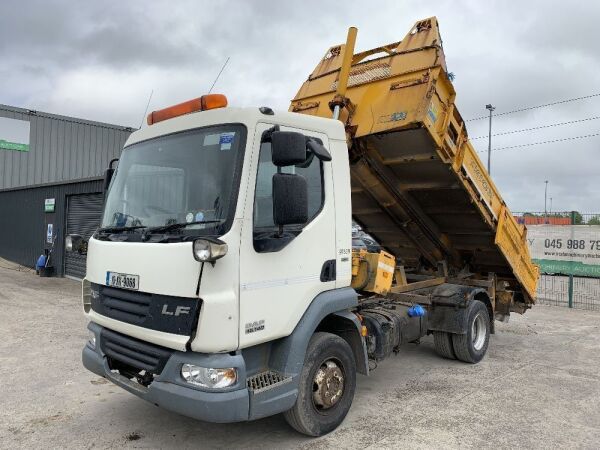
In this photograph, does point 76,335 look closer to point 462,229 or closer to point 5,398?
point 5,398

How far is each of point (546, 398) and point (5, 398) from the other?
222 inches

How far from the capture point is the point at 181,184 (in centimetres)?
361

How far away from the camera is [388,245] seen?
24.6ft

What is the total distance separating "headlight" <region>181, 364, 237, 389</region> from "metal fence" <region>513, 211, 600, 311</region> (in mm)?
9311

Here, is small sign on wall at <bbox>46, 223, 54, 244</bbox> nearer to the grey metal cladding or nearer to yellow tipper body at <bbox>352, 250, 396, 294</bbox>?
the grey metal cladding

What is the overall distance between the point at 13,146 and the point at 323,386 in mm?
23005

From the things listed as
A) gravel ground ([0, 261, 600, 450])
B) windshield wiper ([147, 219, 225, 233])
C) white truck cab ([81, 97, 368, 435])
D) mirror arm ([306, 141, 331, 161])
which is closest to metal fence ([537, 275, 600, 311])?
gravel ground ([0, 261, 600, 450])

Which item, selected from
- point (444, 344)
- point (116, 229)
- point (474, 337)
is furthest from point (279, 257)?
point (474, 337)

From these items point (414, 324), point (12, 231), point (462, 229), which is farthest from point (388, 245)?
point (12, 231)

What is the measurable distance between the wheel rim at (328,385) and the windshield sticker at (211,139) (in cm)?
202

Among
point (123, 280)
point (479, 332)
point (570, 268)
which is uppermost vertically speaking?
point (123, 280)

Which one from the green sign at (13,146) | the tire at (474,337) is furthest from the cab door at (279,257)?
the green sign at (13,146)

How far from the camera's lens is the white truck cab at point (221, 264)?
322 cm

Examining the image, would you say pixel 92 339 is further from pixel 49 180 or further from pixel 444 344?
pixel 49 180
